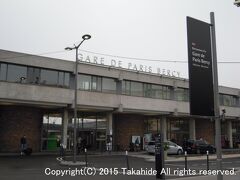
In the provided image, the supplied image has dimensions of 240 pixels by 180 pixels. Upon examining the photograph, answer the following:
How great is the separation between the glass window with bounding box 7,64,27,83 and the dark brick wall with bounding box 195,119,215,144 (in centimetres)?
3151

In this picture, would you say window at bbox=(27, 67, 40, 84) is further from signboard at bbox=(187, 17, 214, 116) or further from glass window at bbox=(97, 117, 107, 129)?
signboard at bbox=(187, 17, 214, 116)

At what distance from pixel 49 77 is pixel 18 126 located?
621 cm

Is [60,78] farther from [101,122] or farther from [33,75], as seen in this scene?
[101,122]

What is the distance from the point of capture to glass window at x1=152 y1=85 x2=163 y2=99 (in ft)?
144

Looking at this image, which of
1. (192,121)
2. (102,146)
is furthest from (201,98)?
(192,121)

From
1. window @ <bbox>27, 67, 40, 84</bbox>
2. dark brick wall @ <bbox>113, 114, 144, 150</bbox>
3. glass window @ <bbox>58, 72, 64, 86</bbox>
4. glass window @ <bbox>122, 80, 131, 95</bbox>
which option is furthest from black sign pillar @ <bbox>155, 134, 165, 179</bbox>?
dark brick wall @ <bbox>113, 114, 144, 150</bbox>

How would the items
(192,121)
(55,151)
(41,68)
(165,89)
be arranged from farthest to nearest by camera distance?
(192,121) → (165,89) → (55,151) → (41,68)

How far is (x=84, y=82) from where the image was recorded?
37.2 meters

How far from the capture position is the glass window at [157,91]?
Answer: 43.9 m

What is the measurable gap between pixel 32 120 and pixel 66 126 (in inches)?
152

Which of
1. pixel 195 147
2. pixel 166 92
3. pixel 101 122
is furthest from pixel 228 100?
pixel 101 122

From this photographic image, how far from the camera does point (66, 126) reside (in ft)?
116

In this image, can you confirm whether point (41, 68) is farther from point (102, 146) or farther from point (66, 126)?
point (102, 146)

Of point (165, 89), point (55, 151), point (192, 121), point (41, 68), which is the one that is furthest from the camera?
point (192, 121)
